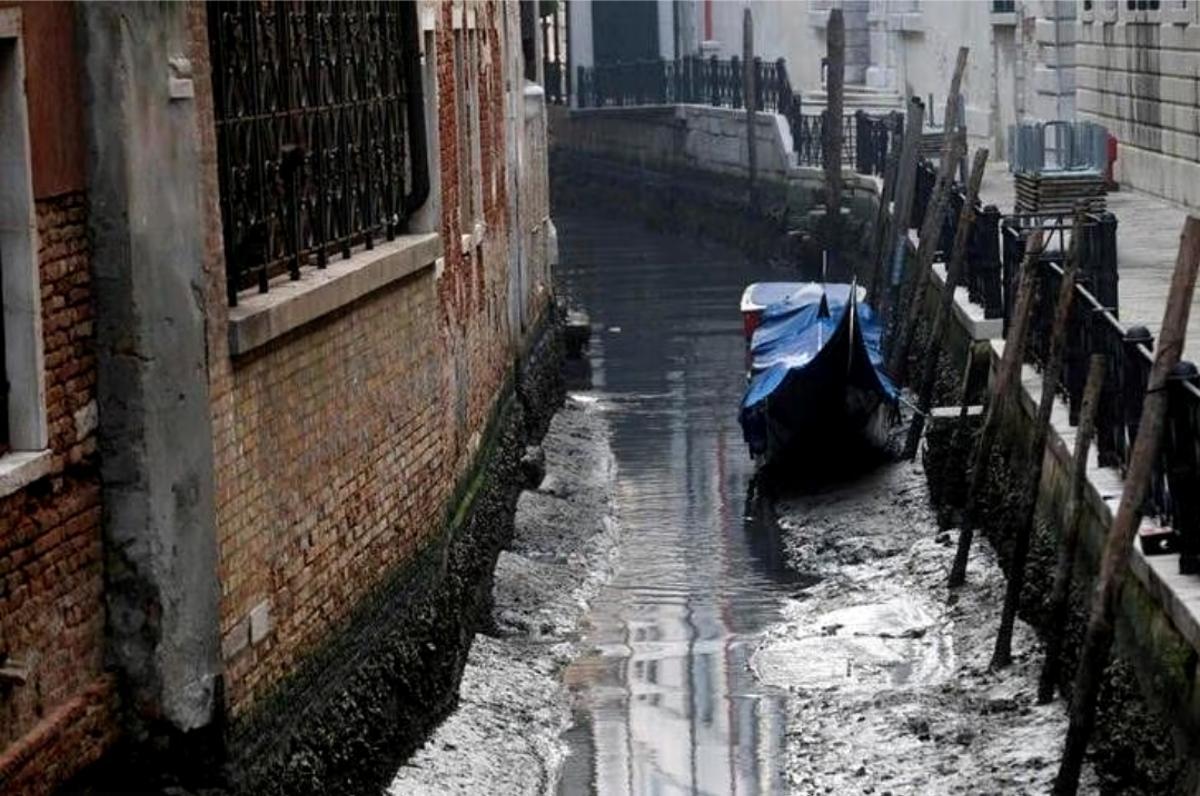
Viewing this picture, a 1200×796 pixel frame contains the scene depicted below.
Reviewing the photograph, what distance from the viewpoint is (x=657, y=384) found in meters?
27.5

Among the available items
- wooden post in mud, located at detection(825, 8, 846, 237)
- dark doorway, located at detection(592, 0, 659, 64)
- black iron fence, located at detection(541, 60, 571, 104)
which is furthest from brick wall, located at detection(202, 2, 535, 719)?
dark doorway, located at detection(592, 0, 659, 64)

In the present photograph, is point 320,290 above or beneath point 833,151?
above

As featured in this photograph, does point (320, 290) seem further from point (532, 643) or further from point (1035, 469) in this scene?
point (532, 643)

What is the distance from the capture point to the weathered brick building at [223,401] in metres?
8.41

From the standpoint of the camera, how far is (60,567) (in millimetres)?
8516

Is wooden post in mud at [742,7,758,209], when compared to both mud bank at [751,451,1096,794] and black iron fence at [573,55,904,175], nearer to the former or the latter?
black iron fence at [573,55,904,175]

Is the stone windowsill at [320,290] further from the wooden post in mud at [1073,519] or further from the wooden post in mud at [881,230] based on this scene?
the wooden post in mud at [881,230]

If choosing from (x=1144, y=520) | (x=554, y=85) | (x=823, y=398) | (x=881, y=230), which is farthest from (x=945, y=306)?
(x=554, y=85)

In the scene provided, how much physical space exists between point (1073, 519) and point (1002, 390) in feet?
10.8

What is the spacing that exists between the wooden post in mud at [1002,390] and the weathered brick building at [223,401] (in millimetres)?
3117

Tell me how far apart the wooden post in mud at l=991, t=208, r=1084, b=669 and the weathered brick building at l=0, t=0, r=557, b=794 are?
262 centimetres

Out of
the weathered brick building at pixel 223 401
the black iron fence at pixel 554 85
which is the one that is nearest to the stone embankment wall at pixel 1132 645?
the weathered brick building at pixel 223 401

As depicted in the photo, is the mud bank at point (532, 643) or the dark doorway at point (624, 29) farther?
the dark doorway at point (624, 29)

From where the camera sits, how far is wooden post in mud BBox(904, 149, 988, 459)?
21.1 metres
